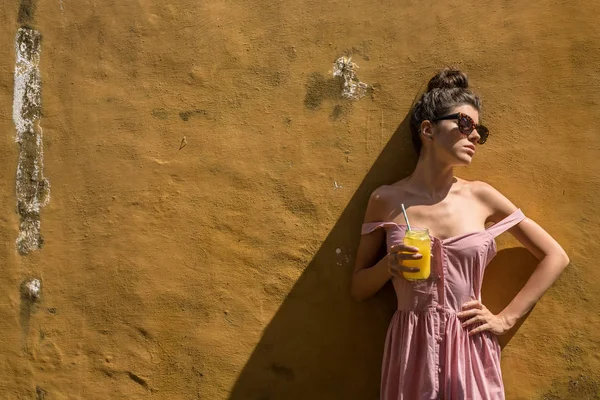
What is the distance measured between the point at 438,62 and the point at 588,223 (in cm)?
95

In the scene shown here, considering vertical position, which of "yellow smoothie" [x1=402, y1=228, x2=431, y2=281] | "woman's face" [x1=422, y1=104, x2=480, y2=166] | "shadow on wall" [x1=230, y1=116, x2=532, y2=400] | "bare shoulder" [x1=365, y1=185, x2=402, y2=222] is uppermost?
"woman's face" [x1=422, y1=104, x2=480, y2=166]

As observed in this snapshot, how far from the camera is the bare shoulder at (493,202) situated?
296 cm

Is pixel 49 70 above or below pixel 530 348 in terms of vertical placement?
above

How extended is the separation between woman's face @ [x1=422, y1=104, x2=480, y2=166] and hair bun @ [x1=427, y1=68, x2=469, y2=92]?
0.14 m

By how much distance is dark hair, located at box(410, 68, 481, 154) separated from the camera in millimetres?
2916

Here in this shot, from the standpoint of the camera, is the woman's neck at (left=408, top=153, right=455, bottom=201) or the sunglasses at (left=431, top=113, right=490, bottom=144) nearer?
the sunglasses at (left=431, top=113, right=490, bottom=144)

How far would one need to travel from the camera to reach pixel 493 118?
3.12 meters

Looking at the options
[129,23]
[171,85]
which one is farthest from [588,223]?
[129,23]

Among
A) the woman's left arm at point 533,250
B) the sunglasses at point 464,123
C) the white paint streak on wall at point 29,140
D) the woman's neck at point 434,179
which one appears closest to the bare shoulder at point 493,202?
the woman's left arm at point 533,250

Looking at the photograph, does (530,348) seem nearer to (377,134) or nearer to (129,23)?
(377,134)

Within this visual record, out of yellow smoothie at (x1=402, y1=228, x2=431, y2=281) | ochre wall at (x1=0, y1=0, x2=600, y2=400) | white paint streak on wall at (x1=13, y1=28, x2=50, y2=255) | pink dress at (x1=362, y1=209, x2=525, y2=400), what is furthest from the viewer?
white paint streak on wall at (x1=13, y1=28, x2=50, y2=255)

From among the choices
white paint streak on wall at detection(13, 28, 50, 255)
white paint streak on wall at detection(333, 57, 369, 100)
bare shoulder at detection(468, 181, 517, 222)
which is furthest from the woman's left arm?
white paint streak on wall at detection(13, 28, 50, 255)

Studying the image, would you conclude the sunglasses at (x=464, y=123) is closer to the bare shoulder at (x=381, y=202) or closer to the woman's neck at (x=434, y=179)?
the woman's neck at (x=434, y=179)

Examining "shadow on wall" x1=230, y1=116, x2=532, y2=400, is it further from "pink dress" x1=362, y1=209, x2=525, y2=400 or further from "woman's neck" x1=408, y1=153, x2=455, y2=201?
"pink dress" x1=362, y1=209, x2=525, y2=400
